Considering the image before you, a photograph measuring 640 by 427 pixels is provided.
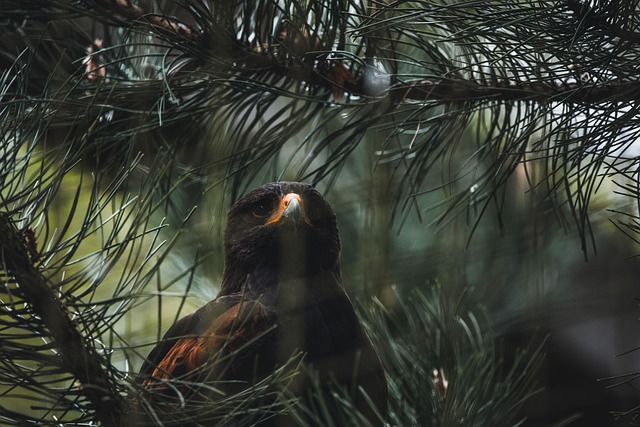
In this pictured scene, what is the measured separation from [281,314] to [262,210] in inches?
9.8

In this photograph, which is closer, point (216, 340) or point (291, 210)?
point (216, 340)

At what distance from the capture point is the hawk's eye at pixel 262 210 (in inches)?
51.8

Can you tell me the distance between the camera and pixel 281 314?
3.74ft

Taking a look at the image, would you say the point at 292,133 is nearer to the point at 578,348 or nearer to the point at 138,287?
the point at 138,287

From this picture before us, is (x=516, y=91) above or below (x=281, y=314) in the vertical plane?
above

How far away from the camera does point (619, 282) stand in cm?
130

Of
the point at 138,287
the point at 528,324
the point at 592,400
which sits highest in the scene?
the point at 138,287

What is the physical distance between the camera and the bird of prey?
1031 millimetres

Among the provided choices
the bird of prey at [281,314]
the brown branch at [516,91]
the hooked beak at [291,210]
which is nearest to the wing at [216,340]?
the bird of prey at [281,314]

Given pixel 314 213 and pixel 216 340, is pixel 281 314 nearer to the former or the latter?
pixel 216 340

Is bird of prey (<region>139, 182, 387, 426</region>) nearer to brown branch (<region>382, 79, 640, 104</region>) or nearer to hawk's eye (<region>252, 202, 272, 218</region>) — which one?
hawk's eye (<region>252, 202, 272, 218</region>)

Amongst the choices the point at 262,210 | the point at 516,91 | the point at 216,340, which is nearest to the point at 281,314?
the point at 216,340

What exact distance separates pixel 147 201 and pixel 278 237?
23.0 inches

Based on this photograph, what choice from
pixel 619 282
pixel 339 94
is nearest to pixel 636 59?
pixel 339 94
